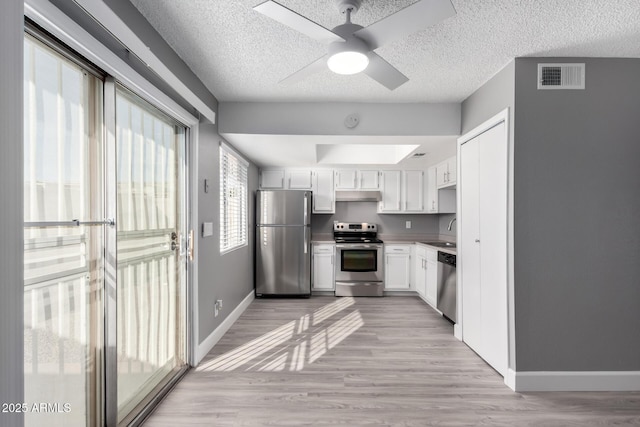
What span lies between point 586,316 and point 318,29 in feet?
8.65

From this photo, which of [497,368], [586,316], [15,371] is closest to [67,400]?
[15,371]

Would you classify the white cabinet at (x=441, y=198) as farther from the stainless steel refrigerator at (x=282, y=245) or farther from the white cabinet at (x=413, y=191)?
the stainless steel refrigerator at (x=282, y=245)

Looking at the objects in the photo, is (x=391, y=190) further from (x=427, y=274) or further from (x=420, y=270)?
(x=427, y=274)

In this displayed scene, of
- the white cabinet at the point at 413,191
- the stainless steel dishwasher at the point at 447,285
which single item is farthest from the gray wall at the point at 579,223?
the white cabinet at the point at 413,191

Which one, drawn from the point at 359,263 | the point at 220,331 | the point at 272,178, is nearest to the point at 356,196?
the point at 359,263

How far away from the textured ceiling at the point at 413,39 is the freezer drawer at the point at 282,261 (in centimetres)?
248

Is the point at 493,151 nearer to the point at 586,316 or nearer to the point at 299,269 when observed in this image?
the point at 586,316

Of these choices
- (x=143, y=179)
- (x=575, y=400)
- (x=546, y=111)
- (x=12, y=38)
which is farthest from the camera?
(x=546, y=111)

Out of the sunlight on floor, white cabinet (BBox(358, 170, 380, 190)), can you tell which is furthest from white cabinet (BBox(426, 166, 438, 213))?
the sunlight on floor

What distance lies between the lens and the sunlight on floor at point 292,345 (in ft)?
8.95

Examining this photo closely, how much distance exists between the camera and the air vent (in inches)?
93.3

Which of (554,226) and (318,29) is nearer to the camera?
(318,29)

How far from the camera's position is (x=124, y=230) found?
1872mm

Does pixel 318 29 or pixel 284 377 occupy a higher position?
pixel 318 29
